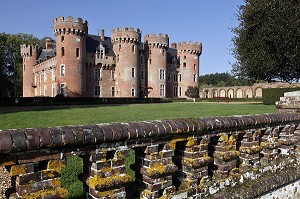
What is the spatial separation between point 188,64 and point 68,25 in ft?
91.5

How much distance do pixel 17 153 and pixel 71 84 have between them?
141 feet

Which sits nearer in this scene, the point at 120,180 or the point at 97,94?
the point at 120,180

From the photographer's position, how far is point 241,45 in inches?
725

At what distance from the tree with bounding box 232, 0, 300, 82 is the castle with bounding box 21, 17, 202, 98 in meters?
30.2

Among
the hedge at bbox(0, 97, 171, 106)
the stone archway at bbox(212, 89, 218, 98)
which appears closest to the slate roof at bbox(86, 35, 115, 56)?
the hedge at bbox(0, 97, 171, 106)

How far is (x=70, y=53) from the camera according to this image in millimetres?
42875

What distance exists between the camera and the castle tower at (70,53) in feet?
139

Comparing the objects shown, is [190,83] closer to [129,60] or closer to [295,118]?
[129,60]

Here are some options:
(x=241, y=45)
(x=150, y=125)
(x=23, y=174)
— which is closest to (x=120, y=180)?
(x=150, y=125)

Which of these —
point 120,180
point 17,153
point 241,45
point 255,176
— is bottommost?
point 255,176

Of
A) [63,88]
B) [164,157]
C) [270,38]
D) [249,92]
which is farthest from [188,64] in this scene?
[164,157]

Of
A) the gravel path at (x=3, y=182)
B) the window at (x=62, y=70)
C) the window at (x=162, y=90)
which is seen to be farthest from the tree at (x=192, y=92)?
the gravel path at (x=3, y=182)

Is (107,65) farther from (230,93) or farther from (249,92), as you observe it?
(249,92)

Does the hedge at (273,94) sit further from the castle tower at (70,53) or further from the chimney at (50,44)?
the chimney at (50,44)
